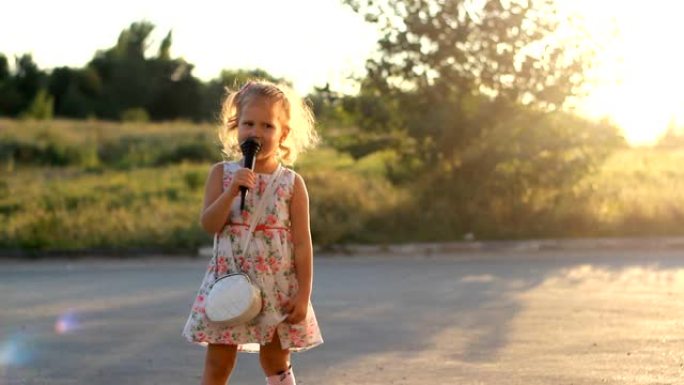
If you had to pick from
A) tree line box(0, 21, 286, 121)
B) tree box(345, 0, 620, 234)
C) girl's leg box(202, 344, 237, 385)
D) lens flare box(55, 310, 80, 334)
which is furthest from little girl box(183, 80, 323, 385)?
tree line box(0, 21, 286, 121)

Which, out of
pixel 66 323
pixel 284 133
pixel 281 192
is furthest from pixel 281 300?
pixel 66 323

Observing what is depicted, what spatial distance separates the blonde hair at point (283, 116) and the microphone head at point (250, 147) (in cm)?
19

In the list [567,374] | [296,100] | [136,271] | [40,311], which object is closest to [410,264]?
[136,271]

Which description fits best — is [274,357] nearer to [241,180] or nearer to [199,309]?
[199,309]

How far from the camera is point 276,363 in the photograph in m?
5.54

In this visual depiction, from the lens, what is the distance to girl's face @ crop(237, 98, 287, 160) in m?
5.43

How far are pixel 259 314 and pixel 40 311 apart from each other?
22.5 feet

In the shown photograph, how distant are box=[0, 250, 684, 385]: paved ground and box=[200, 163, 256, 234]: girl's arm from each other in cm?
279

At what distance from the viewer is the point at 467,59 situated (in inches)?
815

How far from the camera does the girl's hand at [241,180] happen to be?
17.1 ft

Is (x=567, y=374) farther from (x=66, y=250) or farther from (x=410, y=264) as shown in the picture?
(x=66, y=250)

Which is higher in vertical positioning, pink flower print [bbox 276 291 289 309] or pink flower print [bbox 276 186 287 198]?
pink flower print [bbox 276 186 287 198]

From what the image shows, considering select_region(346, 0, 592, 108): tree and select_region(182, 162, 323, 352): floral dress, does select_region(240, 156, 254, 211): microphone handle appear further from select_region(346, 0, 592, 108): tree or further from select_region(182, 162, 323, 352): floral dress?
select_region(346, 0, 592, 108): tree

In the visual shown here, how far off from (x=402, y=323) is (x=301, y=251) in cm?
555
